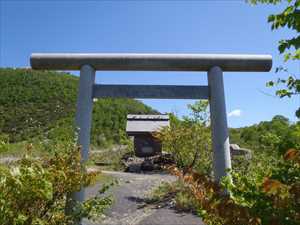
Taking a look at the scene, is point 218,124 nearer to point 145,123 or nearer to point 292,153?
point 292,153

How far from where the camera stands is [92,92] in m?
4.84

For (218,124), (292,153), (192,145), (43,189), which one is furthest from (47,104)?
(292,153)

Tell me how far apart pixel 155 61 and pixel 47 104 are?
47410 mm

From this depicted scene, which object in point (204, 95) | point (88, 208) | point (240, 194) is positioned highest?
point (204, 95)

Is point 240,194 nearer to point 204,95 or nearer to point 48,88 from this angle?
point 204,95

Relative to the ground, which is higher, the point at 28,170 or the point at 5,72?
Result: the point at 5,72

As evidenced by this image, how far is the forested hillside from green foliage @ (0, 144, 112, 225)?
2880cm

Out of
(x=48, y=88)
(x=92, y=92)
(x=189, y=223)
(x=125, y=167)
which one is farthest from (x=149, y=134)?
(x=48, y=88)

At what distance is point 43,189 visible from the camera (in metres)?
2.12

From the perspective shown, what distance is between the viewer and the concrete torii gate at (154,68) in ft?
15.2

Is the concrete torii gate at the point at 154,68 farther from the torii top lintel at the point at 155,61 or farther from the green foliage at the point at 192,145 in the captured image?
the green foliage at the point at 192,145

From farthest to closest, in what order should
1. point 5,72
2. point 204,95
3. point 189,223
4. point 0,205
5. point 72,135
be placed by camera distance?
1. point 5,72
2. point 189,223
3. point 204,95
4. point 72,135
5. point 0,205

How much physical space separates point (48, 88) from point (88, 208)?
5601 centimetres

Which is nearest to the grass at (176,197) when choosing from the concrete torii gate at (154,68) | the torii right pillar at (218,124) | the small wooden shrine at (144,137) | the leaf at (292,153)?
the torii right pillar at (218,124)
